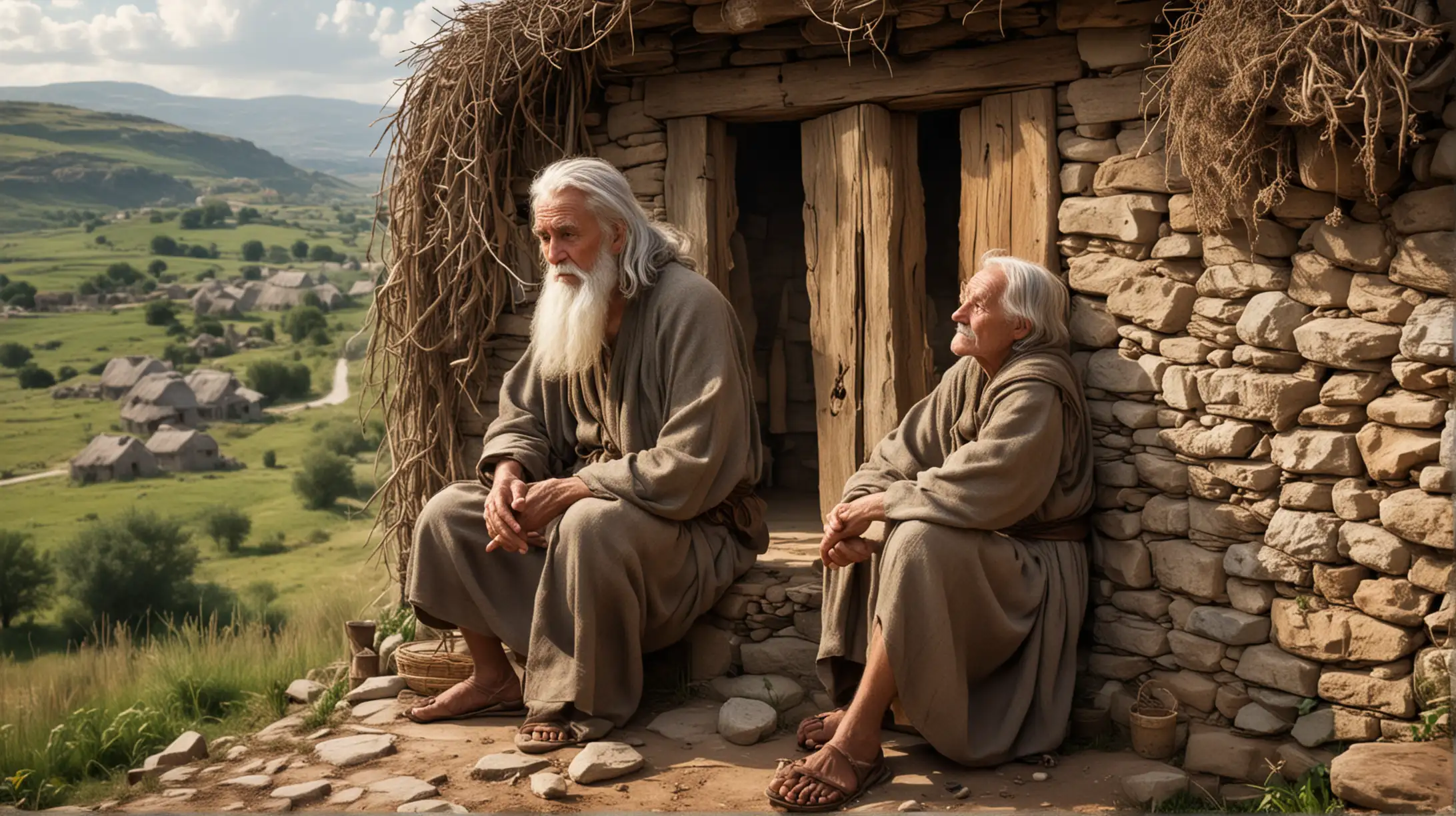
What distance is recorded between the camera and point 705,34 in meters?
5.19

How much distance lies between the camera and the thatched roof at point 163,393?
78.9 feet

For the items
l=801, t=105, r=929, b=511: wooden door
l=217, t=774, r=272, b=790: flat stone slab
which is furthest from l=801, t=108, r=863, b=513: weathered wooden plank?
l=217, t=774, r=272, b=790: flat stone slab

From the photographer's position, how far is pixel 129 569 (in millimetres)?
16812

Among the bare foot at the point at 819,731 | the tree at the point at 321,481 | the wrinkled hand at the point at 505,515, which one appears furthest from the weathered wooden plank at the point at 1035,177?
the tree at the point at 321,481

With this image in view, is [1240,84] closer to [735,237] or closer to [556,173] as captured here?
[556,173]

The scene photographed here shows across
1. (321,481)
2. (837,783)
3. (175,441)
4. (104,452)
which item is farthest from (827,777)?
(104,452)

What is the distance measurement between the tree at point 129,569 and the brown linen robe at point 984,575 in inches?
570

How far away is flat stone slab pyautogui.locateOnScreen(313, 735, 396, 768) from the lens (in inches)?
168

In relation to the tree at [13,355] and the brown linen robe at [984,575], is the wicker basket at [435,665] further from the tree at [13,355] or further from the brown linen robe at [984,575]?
the tree at [13,355]

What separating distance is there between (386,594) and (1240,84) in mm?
4708

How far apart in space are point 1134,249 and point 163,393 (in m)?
23.5

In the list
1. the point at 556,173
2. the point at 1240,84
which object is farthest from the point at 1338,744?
the point at 556,173

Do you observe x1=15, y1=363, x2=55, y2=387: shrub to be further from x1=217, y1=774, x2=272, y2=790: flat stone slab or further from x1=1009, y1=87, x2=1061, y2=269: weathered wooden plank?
x1=1009, y1=87, x2=1061, y2=269: weathered wooden plank

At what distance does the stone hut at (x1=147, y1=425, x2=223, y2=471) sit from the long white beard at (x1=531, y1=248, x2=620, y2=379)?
783 inches
